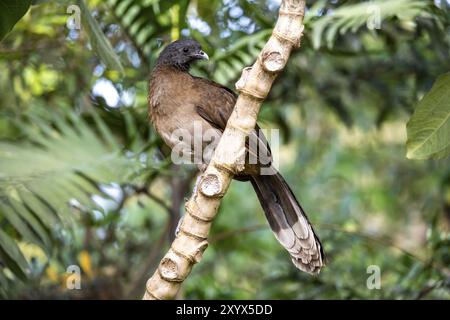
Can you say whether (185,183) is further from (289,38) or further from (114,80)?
(289,38)

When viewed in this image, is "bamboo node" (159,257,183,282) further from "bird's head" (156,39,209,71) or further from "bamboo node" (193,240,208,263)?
"bird's head" (156,39,209,71)

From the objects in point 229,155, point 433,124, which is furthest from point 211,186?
point 433,124

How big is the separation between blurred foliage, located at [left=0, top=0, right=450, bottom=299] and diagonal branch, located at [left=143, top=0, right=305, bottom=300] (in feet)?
2.85

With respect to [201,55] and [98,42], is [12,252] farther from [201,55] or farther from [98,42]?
[201,55]

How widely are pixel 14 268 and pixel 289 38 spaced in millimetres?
1530

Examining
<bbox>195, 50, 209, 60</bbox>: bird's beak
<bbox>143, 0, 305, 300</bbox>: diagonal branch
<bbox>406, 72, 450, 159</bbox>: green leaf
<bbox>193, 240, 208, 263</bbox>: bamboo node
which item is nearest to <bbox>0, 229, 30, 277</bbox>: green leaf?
<bbox>143, 0, 305, 300</bbox>: diagonal branch

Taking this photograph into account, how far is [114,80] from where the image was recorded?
451 cm

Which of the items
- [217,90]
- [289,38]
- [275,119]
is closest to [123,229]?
[275,119]

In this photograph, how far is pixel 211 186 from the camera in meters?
Result: 2.54

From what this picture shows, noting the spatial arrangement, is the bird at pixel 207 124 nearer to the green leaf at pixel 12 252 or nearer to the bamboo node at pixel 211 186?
the bamboo node at pixel 211 186

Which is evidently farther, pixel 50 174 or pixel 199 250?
pixel 50 174

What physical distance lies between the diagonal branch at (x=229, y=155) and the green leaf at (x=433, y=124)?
2.18 ft

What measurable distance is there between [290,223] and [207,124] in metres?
0.60

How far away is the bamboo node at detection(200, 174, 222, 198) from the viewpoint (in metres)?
2.54
